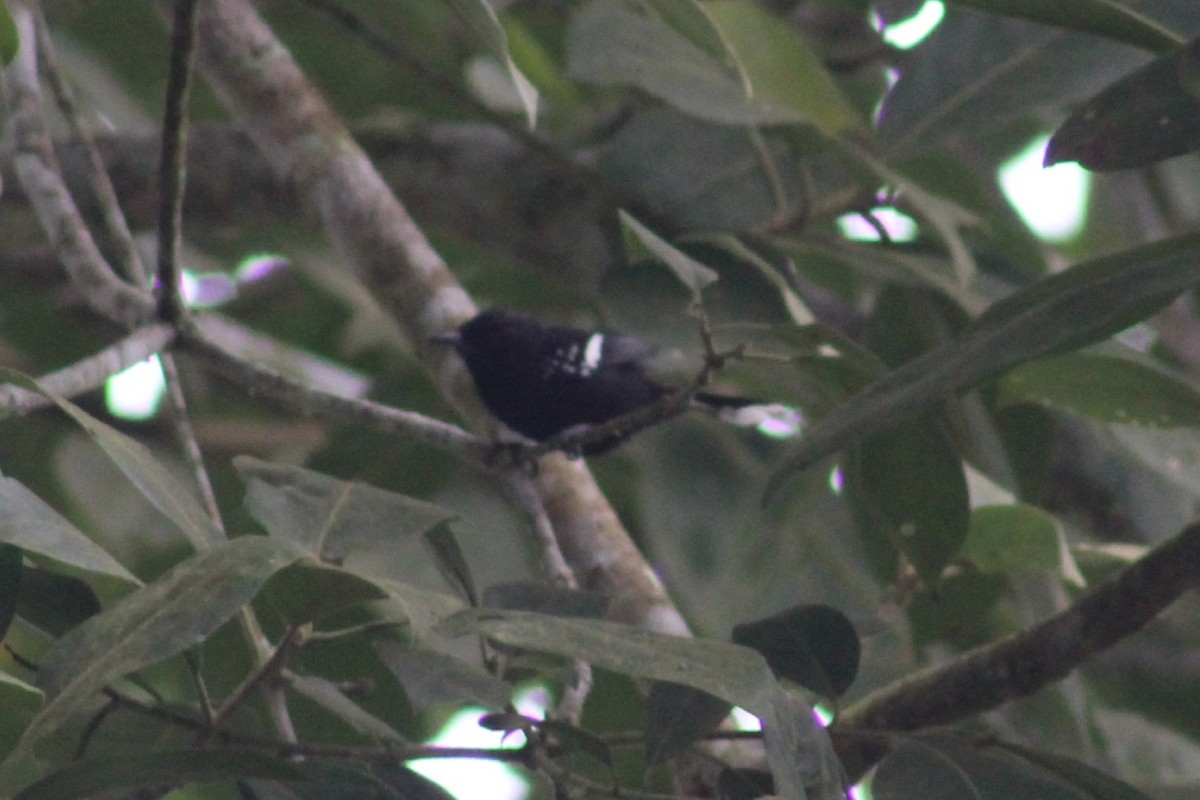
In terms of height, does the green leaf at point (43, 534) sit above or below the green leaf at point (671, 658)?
above

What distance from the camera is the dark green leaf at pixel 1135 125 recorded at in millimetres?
1762

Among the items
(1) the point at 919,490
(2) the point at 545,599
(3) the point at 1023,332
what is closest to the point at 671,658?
(2) the point at 545,599

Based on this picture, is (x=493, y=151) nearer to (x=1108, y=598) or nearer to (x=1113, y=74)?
(x=1113, y=74)

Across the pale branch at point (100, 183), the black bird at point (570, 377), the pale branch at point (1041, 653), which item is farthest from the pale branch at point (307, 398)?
the black bird at point (570, 377)

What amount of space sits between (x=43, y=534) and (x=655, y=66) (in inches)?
76.2

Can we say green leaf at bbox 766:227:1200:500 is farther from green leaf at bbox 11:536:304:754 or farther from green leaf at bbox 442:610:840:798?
green leaf at bbox 11:536:304:754

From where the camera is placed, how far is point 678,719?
1.84 metres

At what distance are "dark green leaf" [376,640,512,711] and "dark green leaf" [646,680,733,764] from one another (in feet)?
0.72

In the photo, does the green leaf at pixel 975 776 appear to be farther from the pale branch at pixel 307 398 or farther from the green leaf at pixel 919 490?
the pale branch at pixel 307 398

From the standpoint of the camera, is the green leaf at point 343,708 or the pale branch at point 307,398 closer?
the green leaf at point 343,708

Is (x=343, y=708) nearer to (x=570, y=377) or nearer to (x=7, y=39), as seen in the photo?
(x=7, y=39)

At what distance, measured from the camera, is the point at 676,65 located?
125 inches

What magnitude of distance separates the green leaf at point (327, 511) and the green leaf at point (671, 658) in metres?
0.30

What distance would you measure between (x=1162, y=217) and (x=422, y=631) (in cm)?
392
